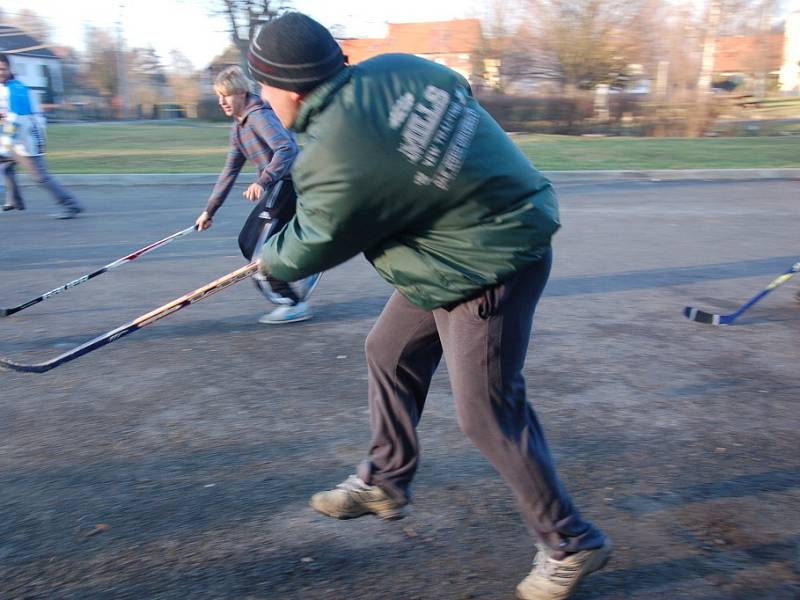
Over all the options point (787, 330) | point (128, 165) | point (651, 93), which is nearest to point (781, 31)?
point (651, 93)

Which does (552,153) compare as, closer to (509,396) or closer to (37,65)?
(509,396)

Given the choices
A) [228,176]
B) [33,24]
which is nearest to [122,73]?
[33,24]

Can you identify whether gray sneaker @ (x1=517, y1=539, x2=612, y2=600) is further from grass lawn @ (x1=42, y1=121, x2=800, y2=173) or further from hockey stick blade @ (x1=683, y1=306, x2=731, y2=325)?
grass lawn @ (x1=42, y1=121, x2=800, y2=173)

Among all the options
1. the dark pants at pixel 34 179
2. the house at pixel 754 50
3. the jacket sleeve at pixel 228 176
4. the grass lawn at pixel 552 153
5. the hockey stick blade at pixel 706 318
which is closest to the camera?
the hockey stick blade at pixel 706 318

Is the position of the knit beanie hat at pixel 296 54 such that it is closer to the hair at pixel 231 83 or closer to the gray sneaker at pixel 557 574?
the gray sneaker at pixel 557 574

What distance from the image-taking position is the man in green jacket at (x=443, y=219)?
7.50ft

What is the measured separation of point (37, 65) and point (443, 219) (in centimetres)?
7189

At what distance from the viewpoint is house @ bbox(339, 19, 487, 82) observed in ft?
108

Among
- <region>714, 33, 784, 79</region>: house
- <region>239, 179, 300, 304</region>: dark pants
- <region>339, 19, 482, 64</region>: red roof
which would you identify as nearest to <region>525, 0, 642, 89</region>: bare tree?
<region>339, 19, 482, 64</region>: red roof

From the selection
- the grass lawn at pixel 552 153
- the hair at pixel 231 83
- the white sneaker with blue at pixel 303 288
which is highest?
the hair at pixel 231 83

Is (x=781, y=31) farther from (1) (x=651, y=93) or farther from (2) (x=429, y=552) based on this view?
(2) (x=429, y=552)

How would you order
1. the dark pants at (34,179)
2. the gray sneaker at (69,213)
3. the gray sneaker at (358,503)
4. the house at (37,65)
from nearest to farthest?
the gray sneaker at (358,503) → the dark pants at (34,179) → the gray sneaker at (69,213) → the house at (37,65)

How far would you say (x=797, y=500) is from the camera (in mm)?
3248

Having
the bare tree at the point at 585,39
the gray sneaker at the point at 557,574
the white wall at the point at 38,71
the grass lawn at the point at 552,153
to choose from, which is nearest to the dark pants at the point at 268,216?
the gray sneaker at the point at 557,574
